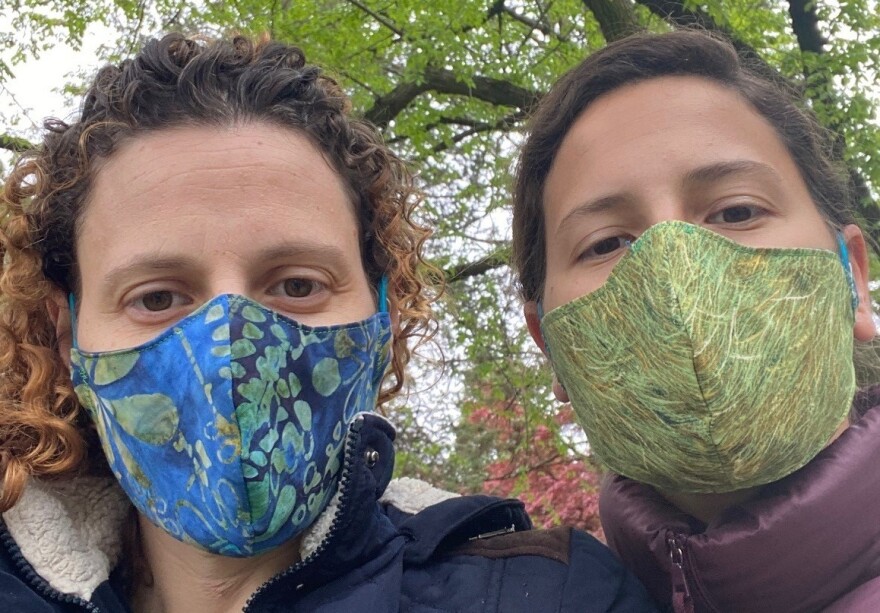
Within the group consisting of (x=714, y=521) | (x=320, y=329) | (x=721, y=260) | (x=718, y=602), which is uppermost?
(x=721, y=260)

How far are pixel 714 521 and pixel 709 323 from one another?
432 millimetres

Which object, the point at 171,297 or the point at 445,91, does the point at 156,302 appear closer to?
the point at 171,297

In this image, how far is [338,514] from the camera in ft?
5.50

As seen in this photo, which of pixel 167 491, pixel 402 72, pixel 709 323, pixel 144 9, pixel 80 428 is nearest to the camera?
pixel 709 323

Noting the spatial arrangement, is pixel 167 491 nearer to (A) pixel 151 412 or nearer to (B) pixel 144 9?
(A) pixel 151 412

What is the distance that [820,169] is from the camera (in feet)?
6.46

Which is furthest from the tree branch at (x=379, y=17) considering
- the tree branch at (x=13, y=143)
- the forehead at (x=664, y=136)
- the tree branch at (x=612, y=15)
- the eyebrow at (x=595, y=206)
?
the eyebrow at (x=595, y=206)

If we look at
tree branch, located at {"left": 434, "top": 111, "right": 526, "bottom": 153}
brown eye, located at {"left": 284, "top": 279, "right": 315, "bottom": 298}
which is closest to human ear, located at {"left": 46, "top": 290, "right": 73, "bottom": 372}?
brown eye, located at {"left": 284, "top": 279, "right": 315, "bottom": 298}

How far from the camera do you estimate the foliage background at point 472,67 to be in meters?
4.57

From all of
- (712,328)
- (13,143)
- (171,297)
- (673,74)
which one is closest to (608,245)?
(712,328)

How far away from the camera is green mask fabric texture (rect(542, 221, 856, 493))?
1.52 metres

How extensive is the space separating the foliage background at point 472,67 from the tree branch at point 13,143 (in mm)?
20

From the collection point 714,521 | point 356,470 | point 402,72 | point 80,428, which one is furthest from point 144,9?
point 714,521

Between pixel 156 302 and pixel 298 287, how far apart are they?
29 centimetres
